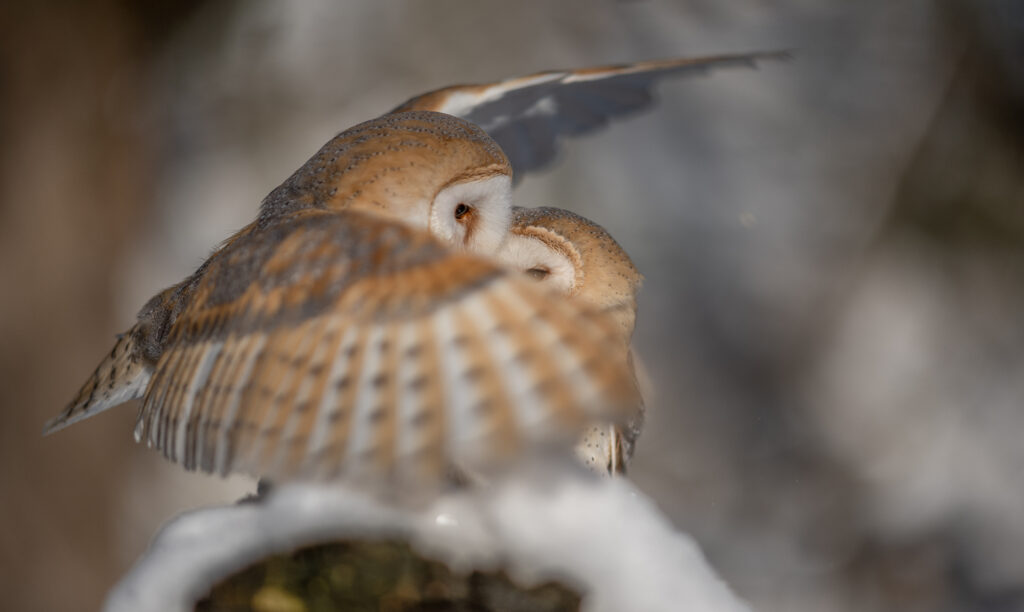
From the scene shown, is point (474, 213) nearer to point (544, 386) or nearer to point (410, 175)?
point (410, 175)

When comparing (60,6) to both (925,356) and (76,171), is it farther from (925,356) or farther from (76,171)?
(925,356)

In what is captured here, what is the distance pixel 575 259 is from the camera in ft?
1.85

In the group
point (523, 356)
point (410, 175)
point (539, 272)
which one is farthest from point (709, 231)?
point (523, 356)

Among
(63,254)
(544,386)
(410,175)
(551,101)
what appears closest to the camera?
(544,386)

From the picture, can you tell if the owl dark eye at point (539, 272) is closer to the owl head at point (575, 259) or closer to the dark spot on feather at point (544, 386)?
the owl head at point (575, 259)

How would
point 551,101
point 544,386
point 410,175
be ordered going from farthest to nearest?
1. point 551,101
2. point 410,175
3. point 544,386

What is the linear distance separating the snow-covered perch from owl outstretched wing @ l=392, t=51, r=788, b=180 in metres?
0.39

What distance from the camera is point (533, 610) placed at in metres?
0.53

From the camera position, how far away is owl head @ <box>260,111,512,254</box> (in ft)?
1.47

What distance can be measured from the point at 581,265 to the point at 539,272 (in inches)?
1.8

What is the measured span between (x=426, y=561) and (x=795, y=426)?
3.02 ft

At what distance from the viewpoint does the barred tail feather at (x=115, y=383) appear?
2.02 ft

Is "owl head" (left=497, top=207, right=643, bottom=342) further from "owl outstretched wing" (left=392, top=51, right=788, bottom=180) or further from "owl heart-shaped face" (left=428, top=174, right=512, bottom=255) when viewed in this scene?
"owl outstretched wing" (left=392, top=51, right=788, bottom=180)

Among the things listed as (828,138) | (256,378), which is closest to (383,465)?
(256,378)
